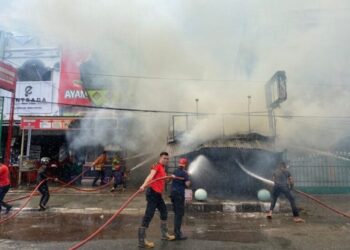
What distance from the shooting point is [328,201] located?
10.5m

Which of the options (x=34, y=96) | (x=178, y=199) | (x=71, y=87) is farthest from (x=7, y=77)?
(x=178, y=199)

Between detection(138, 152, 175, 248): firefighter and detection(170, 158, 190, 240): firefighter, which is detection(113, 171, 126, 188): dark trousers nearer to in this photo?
detection(170, 158, 190, 240): firefighter

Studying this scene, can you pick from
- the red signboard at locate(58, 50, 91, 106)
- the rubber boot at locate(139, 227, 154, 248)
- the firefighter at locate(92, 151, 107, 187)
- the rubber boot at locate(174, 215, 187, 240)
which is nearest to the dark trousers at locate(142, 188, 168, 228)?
the rubber boot at locate(139, 227, 154, 248)

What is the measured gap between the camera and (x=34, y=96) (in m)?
19.5

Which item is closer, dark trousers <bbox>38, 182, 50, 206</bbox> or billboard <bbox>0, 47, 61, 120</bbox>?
dark trousers <bbox>38, 182, 50, 206</bbox>

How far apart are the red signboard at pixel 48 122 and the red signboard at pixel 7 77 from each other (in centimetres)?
212

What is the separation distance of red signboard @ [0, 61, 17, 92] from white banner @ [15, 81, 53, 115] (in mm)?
5904

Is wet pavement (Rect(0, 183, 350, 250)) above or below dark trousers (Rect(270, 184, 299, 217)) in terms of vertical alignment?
below

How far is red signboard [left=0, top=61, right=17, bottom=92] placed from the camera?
12.8 metres

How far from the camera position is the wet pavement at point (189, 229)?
5.91 metres

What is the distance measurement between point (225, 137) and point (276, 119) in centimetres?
256

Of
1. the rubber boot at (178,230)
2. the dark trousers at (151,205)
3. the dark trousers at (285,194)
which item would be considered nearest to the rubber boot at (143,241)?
the dark trousers at (151,205)

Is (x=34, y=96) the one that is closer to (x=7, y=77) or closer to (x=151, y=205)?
(x=7, y=77)

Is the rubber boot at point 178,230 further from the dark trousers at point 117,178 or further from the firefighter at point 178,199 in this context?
the dark trousers at point 117,178
